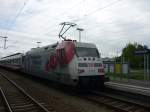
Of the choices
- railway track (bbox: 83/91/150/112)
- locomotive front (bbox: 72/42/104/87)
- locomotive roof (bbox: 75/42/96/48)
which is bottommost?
railway track (bbox: 83/91/150/112)

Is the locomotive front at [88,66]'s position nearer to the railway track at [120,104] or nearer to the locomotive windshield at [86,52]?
the locomotive windshield at [86,52]

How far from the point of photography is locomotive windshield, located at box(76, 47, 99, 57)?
15.0 m

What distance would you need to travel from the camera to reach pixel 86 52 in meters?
15.4

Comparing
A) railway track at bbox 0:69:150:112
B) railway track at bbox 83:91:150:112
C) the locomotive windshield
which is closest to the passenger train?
the locomotive windshield

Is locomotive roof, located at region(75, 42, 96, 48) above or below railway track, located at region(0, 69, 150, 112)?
above

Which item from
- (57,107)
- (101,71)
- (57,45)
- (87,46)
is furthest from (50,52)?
(57,107)

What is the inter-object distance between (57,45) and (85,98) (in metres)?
4.83

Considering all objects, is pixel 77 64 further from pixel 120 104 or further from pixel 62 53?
pixel 120 104

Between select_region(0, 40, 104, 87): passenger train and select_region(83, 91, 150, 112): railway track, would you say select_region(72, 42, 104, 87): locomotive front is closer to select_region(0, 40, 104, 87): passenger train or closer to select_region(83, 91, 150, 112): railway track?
select_region(0, 40, 104, 87): passenger train

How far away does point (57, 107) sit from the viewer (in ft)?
35.9

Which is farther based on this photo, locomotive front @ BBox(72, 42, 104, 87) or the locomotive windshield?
the locomotive windshield

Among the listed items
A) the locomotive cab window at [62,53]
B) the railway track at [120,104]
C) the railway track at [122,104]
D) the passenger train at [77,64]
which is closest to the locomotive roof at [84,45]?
the passenger train at [77,64]

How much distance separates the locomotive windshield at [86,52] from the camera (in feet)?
49.2

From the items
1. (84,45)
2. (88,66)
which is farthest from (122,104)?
(84,45)
